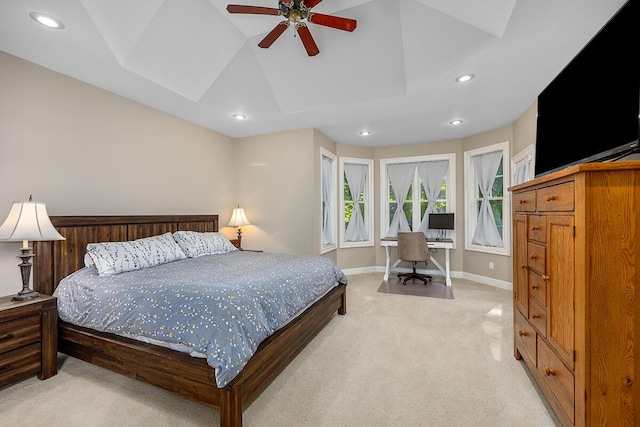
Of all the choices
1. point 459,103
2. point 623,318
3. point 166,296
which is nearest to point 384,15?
point 459,103

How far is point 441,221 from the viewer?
16.1 feet

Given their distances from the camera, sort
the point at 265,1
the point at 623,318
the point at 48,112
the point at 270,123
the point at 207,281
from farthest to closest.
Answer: the point at 270,123 < the point at 48,112 < the point at 265,1 < the point at 207,281 < the point at 623,318

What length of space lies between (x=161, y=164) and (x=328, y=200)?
2.78 m

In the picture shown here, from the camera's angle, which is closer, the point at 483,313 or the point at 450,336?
the point at 450,336

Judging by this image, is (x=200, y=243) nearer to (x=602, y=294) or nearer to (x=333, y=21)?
(x=333, y=21)

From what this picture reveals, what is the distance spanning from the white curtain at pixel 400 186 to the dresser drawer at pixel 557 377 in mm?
3833

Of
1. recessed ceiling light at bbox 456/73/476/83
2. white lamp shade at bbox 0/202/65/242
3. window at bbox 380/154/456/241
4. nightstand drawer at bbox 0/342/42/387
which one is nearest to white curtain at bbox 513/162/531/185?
window at bbox 380/154/456/241

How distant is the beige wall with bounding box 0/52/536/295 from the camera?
2.38m

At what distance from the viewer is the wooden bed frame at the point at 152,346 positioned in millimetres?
1568

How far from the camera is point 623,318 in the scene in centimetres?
117

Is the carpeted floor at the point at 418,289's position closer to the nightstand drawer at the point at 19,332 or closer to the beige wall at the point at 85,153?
the beige wall at the point at 85,153

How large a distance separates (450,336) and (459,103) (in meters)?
2.73

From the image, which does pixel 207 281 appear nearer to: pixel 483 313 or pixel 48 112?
pixel 48 112

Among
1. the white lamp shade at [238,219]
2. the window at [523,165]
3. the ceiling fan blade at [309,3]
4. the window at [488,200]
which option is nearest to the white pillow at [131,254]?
the white lamp shade at [238,219]
